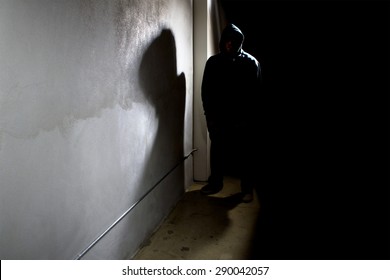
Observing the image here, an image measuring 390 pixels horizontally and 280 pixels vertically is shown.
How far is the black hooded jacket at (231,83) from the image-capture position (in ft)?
9.48

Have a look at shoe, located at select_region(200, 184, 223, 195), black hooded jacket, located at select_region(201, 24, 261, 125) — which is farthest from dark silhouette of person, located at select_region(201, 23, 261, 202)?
shoe, located at select_region(200, 184, 223, 195)

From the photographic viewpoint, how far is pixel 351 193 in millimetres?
3021

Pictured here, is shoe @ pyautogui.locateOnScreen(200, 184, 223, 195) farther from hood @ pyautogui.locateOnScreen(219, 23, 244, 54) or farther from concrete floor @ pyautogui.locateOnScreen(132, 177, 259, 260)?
hood @ pyautogui.locateOnScreen(219, 23, 244, 54)

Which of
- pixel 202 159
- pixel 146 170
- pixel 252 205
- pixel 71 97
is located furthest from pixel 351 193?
pixel 71 97

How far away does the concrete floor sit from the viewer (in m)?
2.09

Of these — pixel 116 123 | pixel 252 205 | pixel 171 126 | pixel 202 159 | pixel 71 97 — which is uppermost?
pixel 71 97

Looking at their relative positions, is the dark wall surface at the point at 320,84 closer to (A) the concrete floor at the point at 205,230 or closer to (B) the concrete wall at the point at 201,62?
(B) the concrete wall at the point at 201,62

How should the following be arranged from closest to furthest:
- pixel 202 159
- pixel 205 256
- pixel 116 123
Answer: pixel 116 123 < pixel 205 256 < pixel 202 159

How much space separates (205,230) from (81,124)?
4.64 ft

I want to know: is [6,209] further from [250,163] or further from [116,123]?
[250,163]

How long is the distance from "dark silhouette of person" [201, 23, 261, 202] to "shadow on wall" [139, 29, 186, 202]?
0.29m

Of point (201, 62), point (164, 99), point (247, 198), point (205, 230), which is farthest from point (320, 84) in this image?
point (205, 230)

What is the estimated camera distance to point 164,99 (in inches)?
96.0

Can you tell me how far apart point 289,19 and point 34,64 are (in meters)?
4.48
